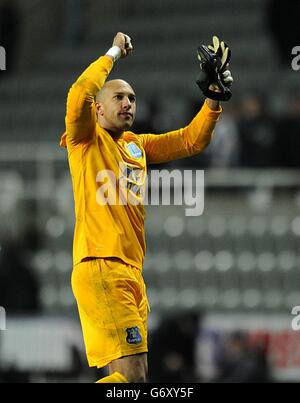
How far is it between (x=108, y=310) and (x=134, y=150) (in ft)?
3.30

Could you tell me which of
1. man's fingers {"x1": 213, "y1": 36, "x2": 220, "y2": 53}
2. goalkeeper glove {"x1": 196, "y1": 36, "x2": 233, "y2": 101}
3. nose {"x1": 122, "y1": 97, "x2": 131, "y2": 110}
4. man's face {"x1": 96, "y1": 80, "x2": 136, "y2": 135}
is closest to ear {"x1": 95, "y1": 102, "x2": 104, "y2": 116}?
man's face {"x1": 96, "y1": 80, "x2": 136, "y2": 135}

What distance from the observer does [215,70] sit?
7.41 m

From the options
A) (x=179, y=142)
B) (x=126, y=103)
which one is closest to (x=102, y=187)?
(x=126, y=103)

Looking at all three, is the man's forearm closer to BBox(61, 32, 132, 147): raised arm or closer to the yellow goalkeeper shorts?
BBox(61, 32, 132, 147): raised arm

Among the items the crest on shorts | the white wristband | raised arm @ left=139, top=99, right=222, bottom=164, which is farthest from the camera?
raised arm @ left=139, top=99, right=222, bottom=164

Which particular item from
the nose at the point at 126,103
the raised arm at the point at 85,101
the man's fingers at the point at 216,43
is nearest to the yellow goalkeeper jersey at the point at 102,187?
the raised arm at the point at 85,101

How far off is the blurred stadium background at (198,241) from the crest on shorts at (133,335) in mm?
5168

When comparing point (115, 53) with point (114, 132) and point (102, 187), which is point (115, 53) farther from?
point (102, 187)

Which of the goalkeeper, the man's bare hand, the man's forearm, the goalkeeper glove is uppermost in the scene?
the man's bare hand

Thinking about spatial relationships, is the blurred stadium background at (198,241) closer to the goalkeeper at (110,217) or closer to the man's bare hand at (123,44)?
the goalkeeper at (110,217)

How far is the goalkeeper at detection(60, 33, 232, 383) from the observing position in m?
7.01

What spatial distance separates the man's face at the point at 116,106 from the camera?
7211mm

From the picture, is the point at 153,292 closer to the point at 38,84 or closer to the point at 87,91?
the point at 38,84

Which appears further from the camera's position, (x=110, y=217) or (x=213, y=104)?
(x=213, y=104)
